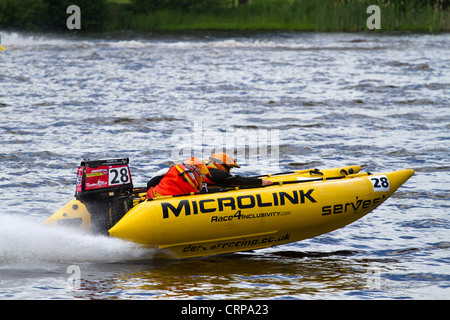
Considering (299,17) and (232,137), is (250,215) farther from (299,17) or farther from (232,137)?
(299,17)

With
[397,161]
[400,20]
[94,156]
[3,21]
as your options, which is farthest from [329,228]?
[3,21]

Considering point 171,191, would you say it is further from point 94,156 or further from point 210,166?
point 94,156

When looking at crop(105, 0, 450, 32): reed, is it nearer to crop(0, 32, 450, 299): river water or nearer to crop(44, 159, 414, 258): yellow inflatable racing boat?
crop(0, 32, 450, 299): river water

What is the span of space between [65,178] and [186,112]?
710 cm

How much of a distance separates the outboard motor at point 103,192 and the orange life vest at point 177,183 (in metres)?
0.41

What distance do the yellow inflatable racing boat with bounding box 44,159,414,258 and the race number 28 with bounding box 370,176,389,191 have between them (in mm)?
14

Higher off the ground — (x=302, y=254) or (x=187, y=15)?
(x=187, y=15)

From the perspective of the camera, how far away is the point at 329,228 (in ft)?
31.9

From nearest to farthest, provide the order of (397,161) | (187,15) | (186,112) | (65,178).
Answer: (65,178), (397,161), (186,112), (187,15)

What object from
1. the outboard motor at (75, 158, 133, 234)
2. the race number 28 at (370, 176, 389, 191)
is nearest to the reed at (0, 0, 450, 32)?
the race number 28 at (370, 176, 389, 191)

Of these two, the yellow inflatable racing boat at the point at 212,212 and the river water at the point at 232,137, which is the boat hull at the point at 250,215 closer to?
the yellow inflatable racing boat at the point at 212,212

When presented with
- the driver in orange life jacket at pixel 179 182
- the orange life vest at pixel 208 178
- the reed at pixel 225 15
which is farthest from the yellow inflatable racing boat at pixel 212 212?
the reed at pixel 225 15

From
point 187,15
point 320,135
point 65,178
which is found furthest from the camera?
point 187,15

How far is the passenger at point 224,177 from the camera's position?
31.4ft
